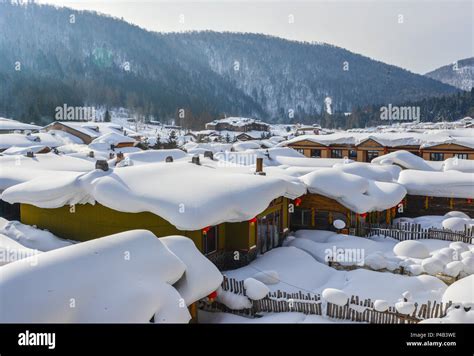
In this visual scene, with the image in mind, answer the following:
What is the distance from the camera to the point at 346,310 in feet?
43.8

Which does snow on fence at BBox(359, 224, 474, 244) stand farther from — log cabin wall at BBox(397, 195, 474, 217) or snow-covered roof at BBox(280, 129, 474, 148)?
snow-covered roof at BBox(280, 129, 474, 148)

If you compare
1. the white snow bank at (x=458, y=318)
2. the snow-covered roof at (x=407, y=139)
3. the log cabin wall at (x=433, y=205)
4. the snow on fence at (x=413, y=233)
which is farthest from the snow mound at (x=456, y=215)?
the white snow bank at (x=458, y=318)

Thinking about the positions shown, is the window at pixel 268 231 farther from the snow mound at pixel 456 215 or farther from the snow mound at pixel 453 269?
the snow mound at pixel 456 215

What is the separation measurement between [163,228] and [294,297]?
5.65 m

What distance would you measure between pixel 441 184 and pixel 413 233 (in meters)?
7.68

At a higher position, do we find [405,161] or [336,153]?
[336,153]

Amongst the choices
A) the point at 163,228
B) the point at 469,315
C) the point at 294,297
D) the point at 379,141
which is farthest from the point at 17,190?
the point at 379,141

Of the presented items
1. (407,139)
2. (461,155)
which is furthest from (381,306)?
(407,139)

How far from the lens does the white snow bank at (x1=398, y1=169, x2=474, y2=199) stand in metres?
28.4

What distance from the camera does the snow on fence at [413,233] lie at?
22234 mm

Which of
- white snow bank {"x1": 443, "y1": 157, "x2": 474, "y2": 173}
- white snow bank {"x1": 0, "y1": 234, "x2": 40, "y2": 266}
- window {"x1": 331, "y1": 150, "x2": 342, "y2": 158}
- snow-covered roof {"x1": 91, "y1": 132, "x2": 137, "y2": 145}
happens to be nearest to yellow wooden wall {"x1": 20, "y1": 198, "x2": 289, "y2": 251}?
white snow bank {"x1": 0, "y1": 234, "x2": 40, "y2": 266}

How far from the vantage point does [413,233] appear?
22.9 metres

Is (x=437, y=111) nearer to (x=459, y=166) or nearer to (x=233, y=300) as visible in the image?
(x=459, y=166)
